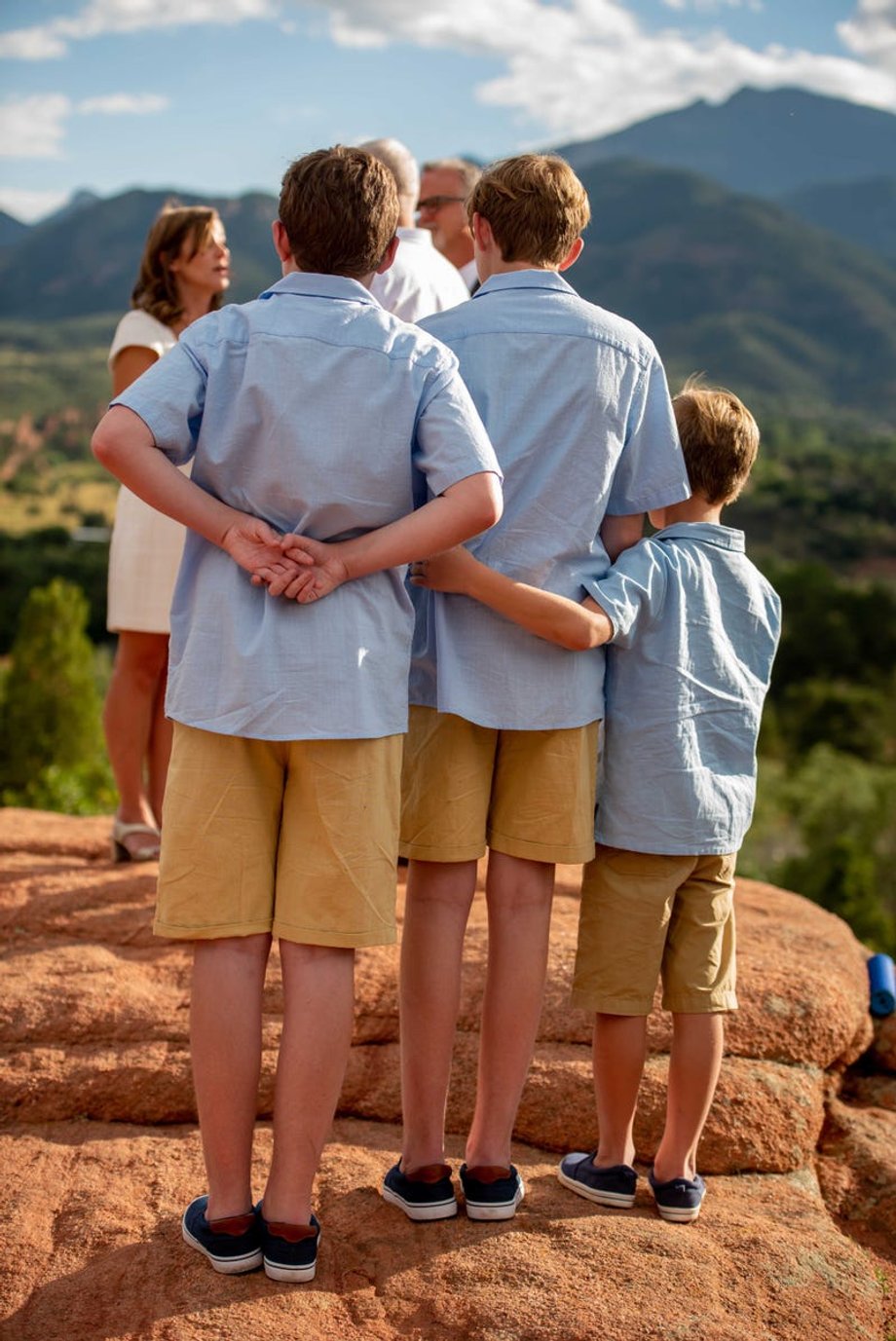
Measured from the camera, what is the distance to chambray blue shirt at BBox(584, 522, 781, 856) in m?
2.78

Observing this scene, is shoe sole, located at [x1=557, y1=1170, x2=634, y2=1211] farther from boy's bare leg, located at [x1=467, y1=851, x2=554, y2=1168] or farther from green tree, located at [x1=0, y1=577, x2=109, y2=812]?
green tree, located at [x1=0, y1=577, x2=109, y2=812]

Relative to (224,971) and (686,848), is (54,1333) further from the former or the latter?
(686,848)

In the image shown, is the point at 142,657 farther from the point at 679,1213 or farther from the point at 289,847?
the point at 679,1213

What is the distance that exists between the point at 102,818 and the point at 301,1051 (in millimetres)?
3556

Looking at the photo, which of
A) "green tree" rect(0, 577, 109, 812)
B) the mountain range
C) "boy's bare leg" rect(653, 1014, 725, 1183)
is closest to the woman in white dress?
"boy's bare leg" rect(653, 1014, 725, 1183)

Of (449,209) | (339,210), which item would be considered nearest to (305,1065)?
(339,210)

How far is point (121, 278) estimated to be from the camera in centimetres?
12656

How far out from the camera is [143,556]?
4.27m

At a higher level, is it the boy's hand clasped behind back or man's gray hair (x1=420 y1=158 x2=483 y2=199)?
man's gray hair (x1=420 y1=158 x2=483 y2=199)

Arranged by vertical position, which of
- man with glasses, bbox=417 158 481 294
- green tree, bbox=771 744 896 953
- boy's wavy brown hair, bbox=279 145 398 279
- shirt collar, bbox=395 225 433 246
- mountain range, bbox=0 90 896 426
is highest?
mountain range, bbox=0 90 896 426

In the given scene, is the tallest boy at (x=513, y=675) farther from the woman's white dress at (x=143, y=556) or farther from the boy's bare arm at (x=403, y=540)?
Answer: the woman's white dress at (x=143, y=556)

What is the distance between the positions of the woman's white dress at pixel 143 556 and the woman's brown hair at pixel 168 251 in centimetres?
5

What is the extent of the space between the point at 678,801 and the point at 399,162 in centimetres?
216

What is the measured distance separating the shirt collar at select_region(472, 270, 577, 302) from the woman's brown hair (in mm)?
1940
